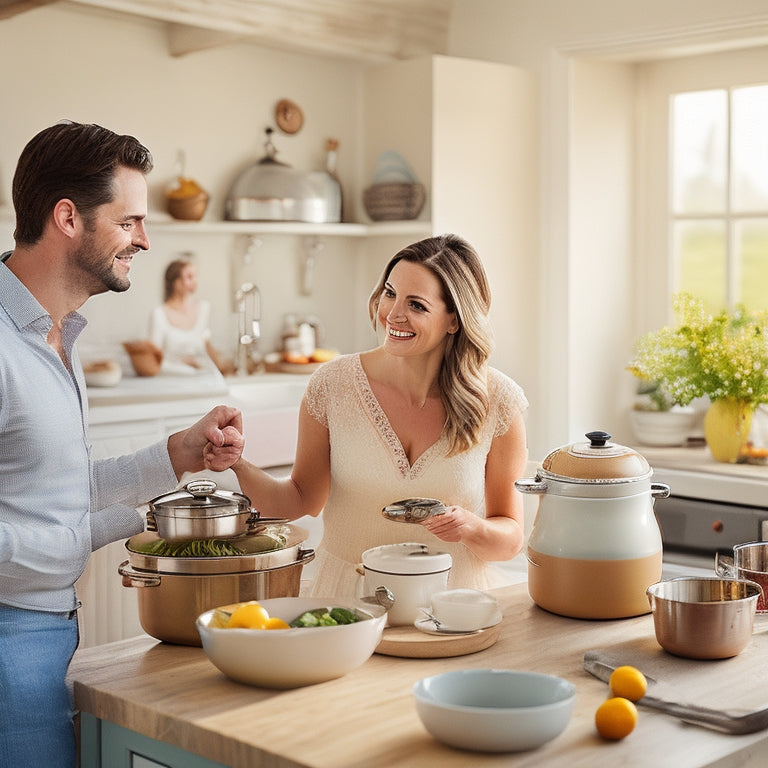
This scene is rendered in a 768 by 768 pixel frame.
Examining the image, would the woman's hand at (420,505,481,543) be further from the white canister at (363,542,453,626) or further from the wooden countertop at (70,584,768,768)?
the wooden countertop at (70,584,768,768)

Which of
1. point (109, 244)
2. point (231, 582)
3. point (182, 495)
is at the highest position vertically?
point (109, 244)

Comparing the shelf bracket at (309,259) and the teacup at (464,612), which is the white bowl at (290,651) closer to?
the teacup at (464,612)

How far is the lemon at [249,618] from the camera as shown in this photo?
1.49 meters

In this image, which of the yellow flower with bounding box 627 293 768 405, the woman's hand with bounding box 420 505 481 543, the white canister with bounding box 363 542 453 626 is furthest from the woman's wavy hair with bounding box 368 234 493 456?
the yellow flower with bounding box 627 293 768 405

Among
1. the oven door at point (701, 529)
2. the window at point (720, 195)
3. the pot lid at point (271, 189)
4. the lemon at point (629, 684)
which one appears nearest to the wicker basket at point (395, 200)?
the pot lid at point (271, 189)

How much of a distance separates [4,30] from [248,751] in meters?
3.01

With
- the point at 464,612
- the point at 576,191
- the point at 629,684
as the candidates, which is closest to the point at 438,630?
the point at 464,612

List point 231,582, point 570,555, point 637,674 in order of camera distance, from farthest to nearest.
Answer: point 570,555
point 231,582
point 637,674

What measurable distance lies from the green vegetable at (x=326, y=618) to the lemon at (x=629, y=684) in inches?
13.5

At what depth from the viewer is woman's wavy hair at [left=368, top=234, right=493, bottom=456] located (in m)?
2.33

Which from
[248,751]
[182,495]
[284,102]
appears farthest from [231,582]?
[284,102]

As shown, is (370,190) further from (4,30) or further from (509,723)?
(509,723)

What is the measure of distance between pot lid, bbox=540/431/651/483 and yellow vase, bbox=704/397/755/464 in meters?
1.90

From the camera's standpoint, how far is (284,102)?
174 inches
